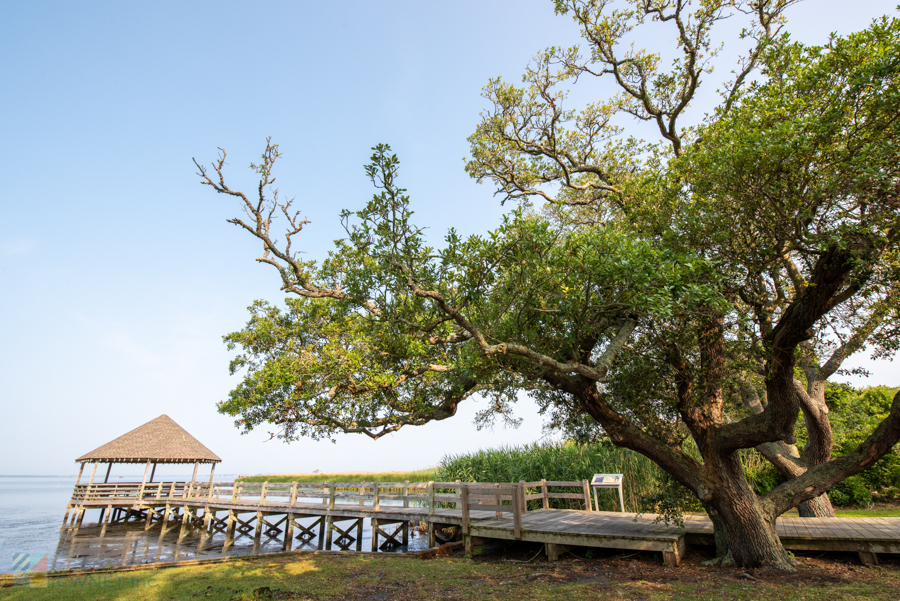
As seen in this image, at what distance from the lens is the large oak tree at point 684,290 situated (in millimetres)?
6508

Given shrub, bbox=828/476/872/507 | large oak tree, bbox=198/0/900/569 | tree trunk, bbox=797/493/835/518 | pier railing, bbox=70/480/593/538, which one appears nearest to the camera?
large oak tree, bbox=198/0/900/569

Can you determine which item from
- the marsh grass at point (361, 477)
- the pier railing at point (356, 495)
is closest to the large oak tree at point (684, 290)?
the pier railing at point (356, 495)

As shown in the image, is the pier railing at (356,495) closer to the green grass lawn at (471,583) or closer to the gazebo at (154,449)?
the gazebo at (154,449)

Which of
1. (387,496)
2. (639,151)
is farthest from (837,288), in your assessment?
(387,496)

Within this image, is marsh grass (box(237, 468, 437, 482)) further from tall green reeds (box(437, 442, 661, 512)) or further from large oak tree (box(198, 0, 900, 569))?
large oak tree (box(198, 0, 900, 569))

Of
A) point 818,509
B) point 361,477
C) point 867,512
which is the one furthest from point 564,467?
point 361,477

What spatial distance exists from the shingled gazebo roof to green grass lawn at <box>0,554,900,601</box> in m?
19.1

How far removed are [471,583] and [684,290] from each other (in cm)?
597

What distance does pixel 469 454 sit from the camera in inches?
754

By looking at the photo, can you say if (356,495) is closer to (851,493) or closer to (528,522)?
(528,522)

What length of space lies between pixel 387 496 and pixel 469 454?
5.45 m

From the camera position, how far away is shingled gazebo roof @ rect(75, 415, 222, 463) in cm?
2550

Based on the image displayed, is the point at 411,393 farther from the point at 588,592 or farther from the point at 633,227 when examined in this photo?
the point at 633,227

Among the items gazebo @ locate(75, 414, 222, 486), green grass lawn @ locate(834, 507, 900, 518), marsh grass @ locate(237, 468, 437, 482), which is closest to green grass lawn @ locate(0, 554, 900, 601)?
green grass lawn @ locate(834, 507, 900, 518)
